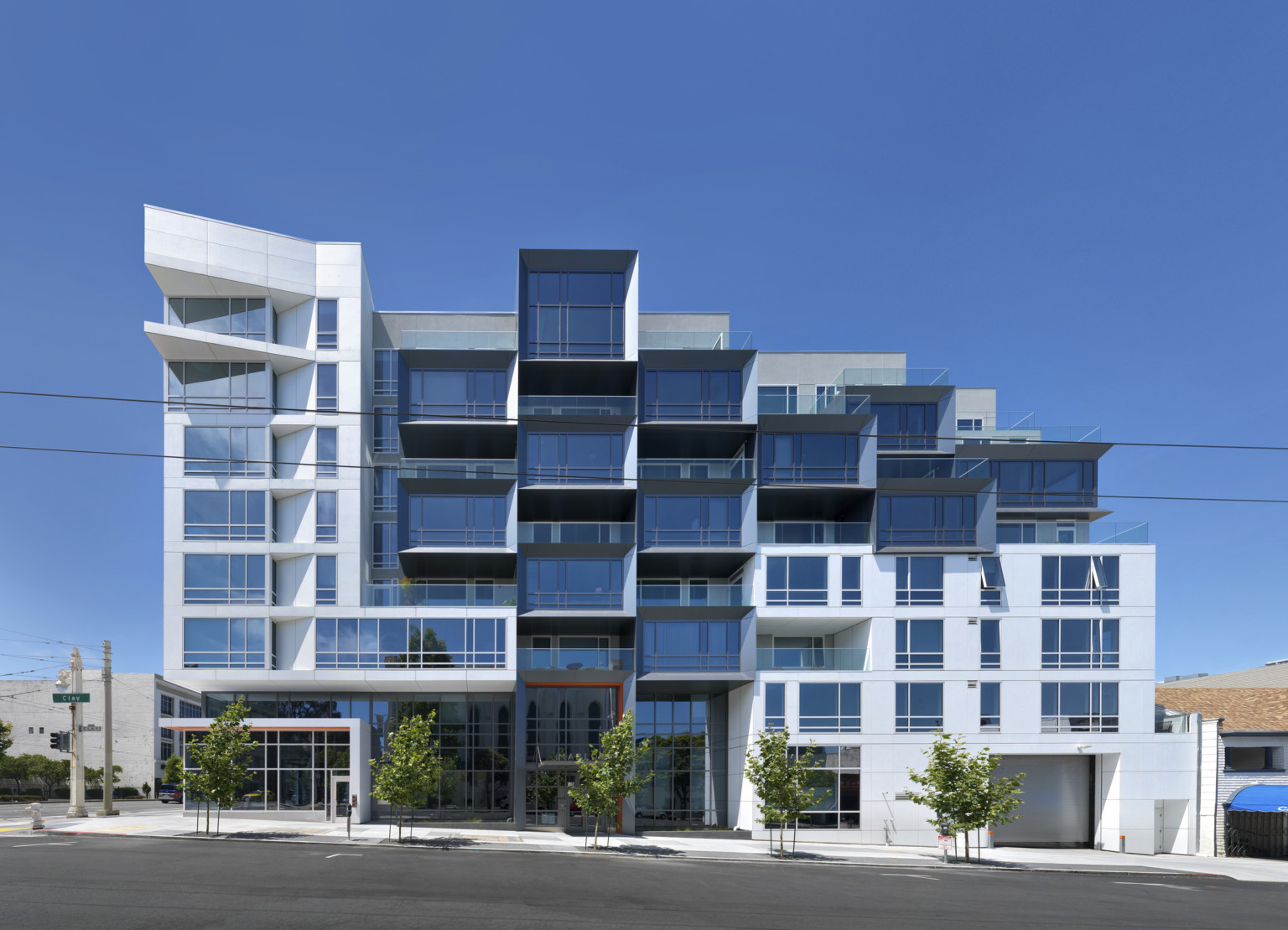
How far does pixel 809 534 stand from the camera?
39.6 metres

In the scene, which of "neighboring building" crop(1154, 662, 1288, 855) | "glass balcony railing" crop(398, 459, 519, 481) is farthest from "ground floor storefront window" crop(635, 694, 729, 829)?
"neighboring building" crop(1154, 662, 1288, 855)

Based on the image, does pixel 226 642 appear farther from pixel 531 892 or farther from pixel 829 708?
pixel 829 708

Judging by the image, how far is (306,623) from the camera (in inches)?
1523

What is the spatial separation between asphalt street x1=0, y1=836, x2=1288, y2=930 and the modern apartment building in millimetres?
8523

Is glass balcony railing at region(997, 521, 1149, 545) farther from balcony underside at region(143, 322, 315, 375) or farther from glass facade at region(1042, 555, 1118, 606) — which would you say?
balcony underside at region(143, 322, 315, 375)

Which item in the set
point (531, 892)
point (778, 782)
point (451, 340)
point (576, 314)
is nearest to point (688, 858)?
point (778, 782)

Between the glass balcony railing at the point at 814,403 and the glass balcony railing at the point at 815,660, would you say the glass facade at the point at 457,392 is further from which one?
the glass balcony railing at the point at 815,660

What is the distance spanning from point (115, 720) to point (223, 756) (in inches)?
2117

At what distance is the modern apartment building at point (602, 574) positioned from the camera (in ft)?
124

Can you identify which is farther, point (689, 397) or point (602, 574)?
point (689, 397)

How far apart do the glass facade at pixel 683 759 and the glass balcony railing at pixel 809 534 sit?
27.2 ft

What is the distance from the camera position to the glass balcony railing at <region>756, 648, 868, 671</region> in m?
38.2

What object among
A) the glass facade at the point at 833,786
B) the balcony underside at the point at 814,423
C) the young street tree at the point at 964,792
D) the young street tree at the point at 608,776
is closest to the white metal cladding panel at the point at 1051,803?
the young street tree at the point at 964,792

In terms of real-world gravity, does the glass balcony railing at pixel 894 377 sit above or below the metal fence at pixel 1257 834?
above
